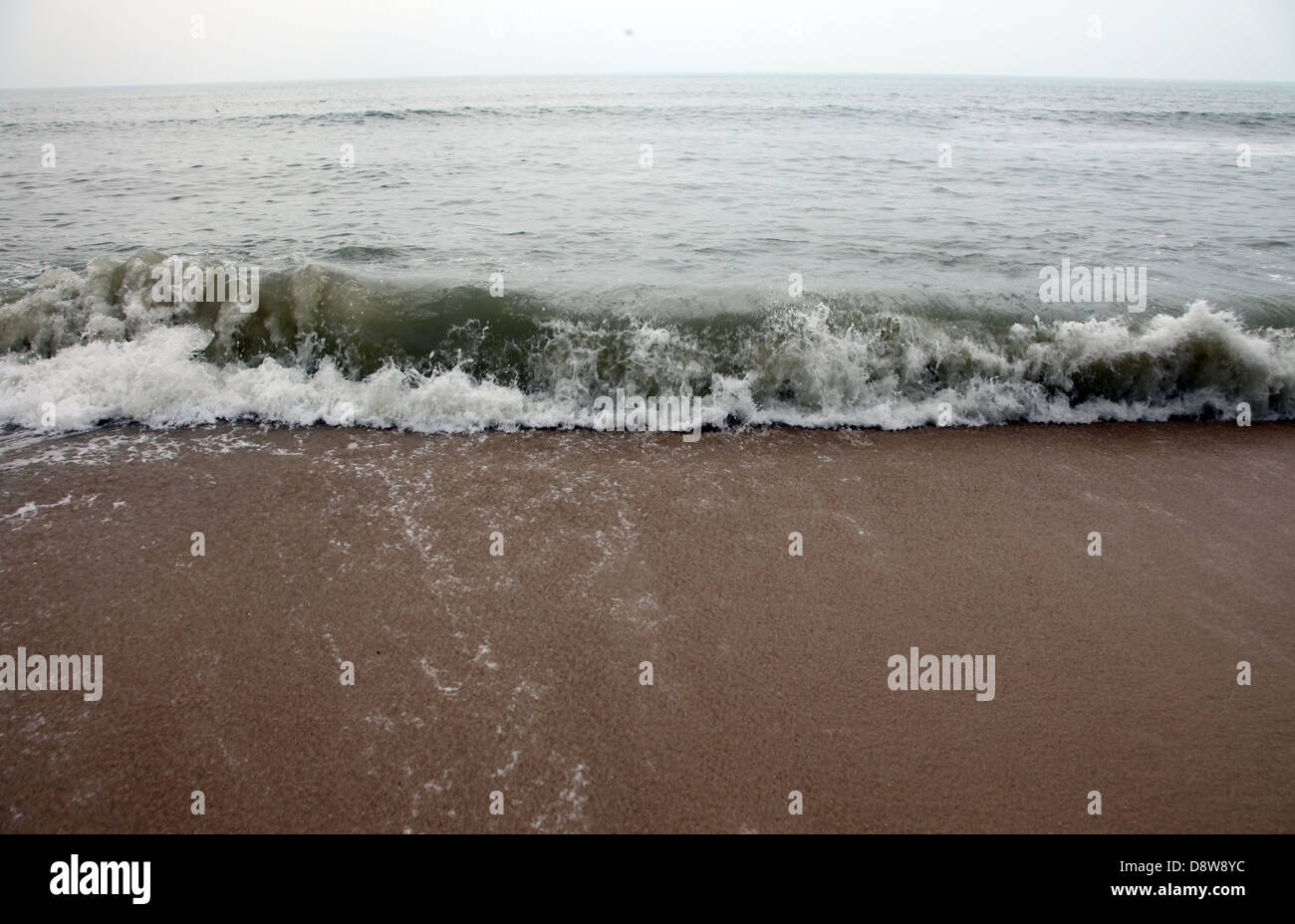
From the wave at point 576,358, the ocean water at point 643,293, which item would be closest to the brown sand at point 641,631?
the wave at point 576,358

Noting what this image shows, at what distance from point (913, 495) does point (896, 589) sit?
1079mm

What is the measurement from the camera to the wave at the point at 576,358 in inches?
225

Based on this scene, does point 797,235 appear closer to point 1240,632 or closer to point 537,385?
point 537,385

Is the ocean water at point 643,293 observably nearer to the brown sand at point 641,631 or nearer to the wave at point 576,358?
the wave at point 576,358

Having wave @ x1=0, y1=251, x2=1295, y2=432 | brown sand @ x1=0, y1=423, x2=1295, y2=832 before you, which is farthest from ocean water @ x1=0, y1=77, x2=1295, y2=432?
brown sand @ x1=0, y1=423, x2=1295, y2=832

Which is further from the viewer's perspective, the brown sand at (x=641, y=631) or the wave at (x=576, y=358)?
the wave at (x=576, y=358)

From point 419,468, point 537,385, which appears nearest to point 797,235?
point 537,385

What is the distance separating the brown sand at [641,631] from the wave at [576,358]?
486mm

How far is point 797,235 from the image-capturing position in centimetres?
965

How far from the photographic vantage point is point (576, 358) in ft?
20.3

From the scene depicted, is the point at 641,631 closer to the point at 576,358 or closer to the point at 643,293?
the point at 576,358

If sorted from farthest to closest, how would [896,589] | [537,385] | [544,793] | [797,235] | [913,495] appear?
[797,235] < [537,385] < [913,495] < [896,589] < [544,793]

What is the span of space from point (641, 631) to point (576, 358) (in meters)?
3.28
